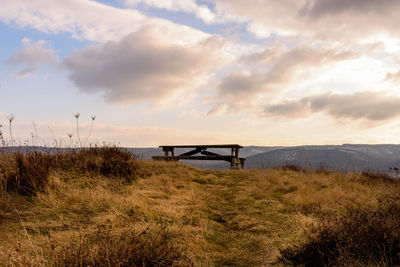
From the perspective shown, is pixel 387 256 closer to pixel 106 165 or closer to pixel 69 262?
pixel 69 262

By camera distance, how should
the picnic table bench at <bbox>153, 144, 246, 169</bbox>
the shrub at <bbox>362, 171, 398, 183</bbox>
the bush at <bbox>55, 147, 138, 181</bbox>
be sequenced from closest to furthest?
the bush at <bbox>55, 147, 138, 181</bbox>, the shrub at <bbox>362, 171, 398, 183</bbox>, the picnic table bench at <bbox>153, 144, 246, 169</bbox>

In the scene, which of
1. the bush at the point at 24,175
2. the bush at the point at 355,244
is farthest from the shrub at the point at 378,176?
the bush at the point at 24,175

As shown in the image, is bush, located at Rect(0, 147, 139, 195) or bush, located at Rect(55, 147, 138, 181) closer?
bush, located at Rect(0, 147, 139, 195)

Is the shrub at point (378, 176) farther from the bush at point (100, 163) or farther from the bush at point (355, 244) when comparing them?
the bush at point (100, 163)

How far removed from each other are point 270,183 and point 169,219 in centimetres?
489

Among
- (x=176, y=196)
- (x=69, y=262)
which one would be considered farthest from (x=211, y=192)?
(x=69, y=262)

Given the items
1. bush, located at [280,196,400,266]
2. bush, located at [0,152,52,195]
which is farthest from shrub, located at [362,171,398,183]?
bush, located at [0,152,52,195]

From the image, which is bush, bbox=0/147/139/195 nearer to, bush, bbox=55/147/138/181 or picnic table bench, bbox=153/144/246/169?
bush, bbox=55/147/138/181

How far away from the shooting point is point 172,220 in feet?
14.5

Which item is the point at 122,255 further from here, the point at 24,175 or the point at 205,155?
the point at 205,155

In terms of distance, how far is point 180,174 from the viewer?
8852 mm

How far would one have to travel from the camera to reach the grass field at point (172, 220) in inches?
106

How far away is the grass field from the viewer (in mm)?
2703

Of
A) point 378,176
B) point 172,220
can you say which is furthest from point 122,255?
point 378,176
